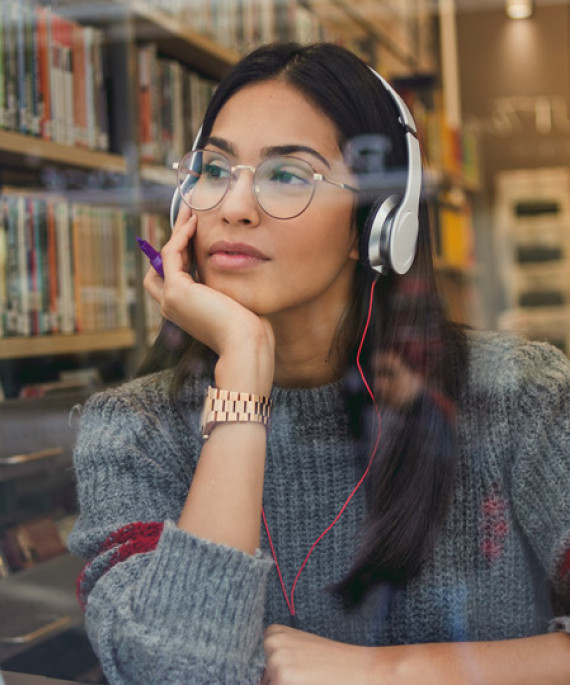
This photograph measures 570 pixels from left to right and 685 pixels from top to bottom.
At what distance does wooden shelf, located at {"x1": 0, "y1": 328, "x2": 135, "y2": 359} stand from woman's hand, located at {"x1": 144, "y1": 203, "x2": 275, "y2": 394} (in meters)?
0.38

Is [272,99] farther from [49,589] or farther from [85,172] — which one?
[49,589]

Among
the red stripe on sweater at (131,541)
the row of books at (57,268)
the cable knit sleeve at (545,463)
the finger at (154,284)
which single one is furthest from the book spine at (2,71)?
the cable knit sleeve at (545,463)

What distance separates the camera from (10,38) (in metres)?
1.09

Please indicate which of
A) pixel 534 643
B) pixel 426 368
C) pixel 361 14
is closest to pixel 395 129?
pixel 426 368

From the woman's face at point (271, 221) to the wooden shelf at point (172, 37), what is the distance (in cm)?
46

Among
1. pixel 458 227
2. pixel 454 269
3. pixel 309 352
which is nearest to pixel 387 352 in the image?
pixel 309 352

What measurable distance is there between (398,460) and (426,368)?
11 cm

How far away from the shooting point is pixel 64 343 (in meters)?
1.15

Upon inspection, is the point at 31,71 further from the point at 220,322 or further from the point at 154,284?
the point at 220,322

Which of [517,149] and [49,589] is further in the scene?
[517,149]

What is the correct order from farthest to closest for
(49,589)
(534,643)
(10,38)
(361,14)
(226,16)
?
1. (361,14)
2. (226,16)
3. (10,38)
4. (49,589)
5. (534,643)

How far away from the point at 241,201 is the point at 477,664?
47 cm

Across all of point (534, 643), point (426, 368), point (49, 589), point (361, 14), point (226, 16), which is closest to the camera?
point (534, 643)

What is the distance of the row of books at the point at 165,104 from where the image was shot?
1110 mm
